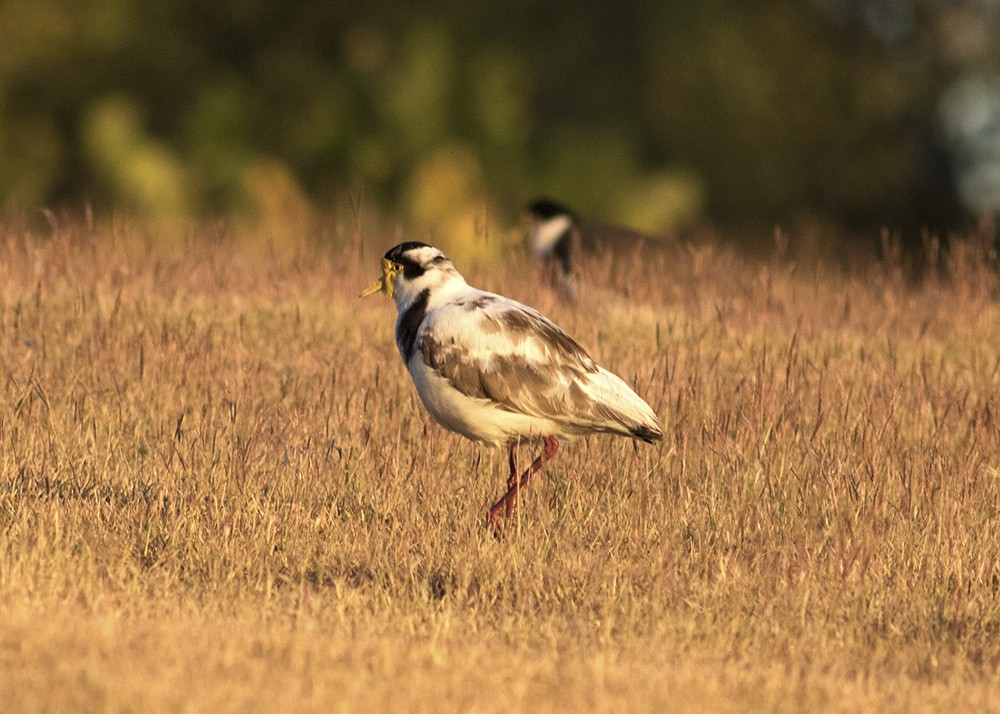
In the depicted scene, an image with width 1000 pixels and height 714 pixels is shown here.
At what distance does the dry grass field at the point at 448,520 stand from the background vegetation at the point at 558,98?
13.1 meters

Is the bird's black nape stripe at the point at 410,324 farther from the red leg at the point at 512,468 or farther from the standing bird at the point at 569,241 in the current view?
the standing bird at the point at 569,241

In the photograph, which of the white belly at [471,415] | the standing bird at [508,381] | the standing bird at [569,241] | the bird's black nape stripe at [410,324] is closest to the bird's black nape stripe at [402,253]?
the bird's black nape stripe at [410,324]

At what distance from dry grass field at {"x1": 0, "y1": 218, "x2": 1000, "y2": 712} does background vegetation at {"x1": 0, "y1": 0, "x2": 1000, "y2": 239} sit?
517 inches

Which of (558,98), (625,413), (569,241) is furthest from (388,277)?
(558,98)

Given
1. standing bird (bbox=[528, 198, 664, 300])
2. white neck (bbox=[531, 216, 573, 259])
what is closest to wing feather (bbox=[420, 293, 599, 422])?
standing bird (bbox=[528, 198, 664, 300])

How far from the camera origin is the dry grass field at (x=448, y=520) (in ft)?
16.7

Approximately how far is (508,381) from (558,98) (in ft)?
66.3

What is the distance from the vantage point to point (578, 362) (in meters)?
7.19

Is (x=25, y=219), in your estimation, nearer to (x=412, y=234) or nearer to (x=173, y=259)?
(x=173, y=259)

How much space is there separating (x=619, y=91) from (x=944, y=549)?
20.3 metres

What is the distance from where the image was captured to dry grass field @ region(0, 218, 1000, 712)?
201 inches

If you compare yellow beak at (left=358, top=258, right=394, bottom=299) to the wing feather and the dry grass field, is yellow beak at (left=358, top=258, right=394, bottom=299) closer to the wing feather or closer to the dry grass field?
the wing feather

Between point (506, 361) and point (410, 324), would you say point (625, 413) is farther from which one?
point (410, 324)

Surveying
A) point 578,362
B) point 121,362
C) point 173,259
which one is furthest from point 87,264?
point 578,362
